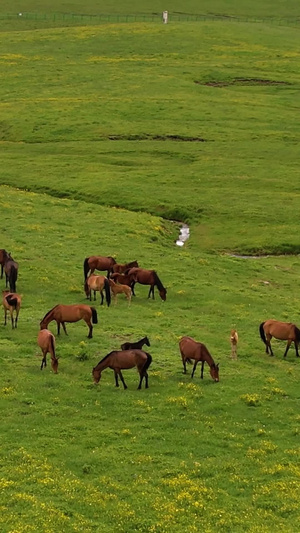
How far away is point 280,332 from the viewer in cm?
2683

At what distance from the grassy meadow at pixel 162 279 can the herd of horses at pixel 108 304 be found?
56 cm

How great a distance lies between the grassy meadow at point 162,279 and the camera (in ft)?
59.4

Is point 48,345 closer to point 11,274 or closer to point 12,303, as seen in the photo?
point 12,303

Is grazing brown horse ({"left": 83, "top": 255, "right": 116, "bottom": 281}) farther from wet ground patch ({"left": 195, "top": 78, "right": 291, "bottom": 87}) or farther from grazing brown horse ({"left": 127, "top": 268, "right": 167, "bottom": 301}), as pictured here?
wet ground patch ({"left": 195, "top": 78, "right": 291, "bottom": 87})

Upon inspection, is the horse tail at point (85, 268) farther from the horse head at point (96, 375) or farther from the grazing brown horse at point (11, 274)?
the horse head at point (96, 375)

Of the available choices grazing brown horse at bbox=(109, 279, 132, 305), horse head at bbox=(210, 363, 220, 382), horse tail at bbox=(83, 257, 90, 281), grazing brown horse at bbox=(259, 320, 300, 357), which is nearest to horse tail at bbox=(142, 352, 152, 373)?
horse head at bbox=(210, 363, 220, 382)

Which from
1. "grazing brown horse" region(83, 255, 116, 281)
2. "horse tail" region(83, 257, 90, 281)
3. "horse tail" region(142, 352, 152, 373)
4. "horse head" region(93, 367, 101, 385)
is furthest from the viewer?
"grazing brown horse" region(83, 255, 116, 281)

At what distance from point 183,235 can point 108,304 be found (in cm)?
1774

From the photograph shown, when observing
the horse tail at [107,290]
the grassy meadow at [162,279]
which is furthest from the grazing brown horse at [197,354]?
the horse tail at [107,290]

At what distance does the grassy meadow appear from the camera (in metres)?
18.1

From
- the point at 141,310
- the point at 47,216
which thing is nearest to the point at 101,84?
the point at 47,216

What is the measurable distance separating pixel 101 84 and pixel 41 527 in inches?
3039

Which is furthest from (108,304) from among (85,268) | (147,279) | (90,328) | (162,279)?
(162,279)

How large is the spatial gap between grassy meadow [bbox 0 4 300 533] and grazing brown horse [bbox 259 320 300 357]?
65cm
